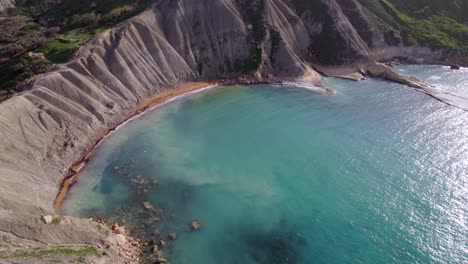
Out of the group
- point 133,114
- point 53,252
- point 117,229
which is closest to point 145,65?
point 133,114

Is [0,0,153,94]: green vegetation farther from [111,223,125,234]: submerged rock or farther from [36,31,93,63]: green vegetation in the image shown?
[111,223,125,234]: submerged rock

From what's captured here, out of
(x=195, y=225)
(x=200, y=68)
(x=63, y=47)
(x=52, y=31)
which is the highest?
(x=52, y=31)

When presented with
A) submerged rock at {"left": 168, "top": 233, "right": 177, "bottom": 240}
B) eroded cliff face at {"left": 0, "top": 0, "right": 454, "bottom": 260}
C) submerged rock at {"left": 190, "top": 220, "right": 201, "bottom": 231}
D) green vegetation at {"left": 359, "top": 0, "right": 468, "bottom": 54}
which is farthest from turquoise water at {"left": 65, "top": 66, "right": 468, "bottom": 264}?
green vegetation at {"left": 359, "top": 0, "right": 468, "bottom": 54}

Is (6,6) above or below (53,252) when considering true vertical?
above

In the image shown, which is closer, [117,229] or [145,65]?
[117,229]

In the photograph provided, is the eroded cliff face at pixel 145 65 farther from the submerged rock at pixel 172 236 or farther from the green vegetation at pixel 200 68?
the submerged rock at pixel 172 236

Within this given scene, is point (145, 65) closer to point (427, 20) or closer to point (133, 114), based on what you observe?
point (133, 114)

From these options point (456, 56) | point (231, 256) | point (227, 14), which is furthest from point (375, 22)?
point (231, 256)
